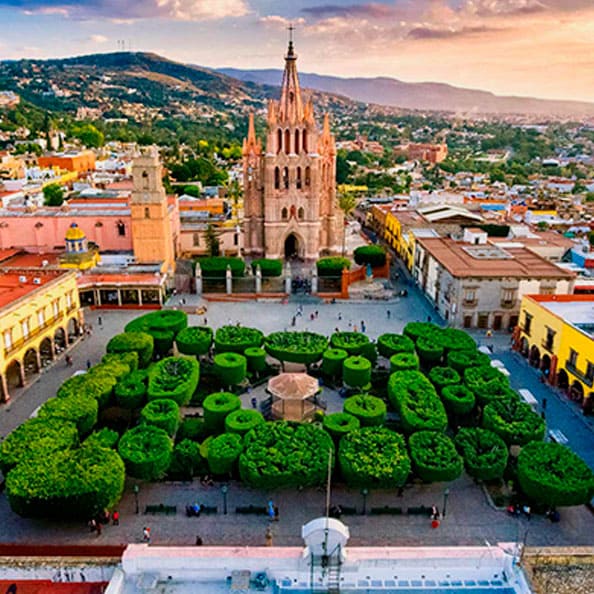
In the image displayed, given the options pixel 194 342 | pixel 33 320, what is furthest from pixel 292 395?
pixel 33 320

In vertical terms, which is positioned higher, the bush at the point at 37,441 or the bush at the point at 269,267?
the bush at the point at 37,441

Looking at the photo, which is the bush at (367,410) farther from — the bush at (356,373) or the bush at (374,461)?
the bush at (356,373)

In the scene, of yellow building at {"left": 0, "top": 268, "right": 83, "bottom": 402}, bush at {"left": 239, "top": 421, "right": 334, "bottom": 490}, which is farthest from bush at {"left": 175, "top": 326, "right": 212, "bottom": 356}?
bush at {"left": 239, "top": 421, "right": 334, "bottom": 490}

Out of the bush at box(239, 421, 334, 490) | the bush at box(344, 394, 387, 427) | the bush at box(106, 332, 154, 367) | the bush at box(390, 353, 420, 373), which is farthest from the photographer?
the bush at box(106, 332, 154, 367)

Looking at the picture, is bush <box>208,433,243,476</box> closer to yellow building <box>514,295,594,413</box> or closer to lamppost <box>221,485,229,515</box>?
lamppost <box>221,485,229,515</box>

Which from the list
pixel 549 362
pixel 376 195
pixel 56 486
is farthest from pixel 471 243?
pixel 376 195

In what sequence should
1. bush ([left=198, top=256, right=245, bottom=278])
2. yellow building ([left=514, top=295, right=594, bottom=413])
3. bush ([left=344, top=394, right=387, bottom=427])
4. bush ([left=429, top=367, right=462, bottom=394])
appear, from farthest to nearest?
bush ([left=198, top=256, right=245, bottom=278]) < yellow building ([left=514, top=295, right=594, bottom=413]) < bush ([left=429, top=367, right=462, bottom=394]) < bush ([left=344, top=394, right=387, bottom=427])

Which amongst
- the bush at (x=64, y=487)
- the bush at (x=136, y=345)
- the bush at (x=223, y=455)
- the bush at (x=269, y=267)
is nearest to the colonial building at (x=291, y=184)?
the bush at (x=269, y=267)
